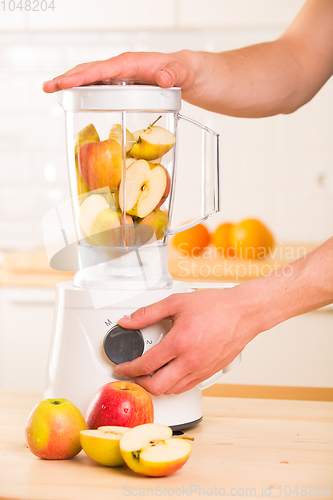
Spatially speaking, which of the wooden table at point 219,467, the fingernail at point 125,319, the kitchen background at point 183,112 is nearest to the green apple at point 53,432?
the wooden table at point 219,467

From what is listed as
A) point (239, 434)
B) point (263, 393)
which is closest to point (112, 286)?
point (239, 434)

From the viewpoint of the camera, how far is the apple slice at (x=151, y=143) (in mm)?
702

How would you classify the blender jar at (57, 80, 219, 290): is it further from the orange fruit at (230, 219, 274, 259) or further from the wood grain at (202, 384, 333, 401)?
the orange fruit at (230, 219, 274, 259)

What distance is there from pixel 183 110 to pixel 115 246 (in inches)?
51.0

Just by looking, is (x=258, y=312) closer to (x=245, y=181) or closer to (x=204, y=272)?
(x=204, y=272)

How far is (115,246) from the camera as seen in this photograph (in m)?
0.70

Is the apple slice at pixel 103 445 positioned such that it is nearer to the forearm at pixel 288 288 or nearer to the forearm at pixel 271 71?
the forearm at pixel 288 288

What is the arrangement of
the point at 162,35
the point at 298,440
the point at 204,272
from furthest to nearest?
the point at 162,35, the point at 204,272, the point at 298,440

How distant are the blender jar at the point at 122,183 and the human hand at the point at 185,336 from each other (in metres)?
0.04

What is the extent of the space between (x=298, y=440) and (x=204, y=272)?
861 millimetres

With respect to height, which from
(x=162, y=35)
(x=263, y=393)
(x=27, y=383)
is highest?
(x=162, y=35)

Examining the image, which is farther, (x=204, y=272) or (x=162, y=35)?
(x=162, y=35)

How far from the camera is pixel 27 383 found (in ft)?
5.17

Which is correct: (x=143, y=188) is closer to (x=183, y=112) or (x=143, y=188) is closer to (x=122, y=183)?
(x=122, y=183)
